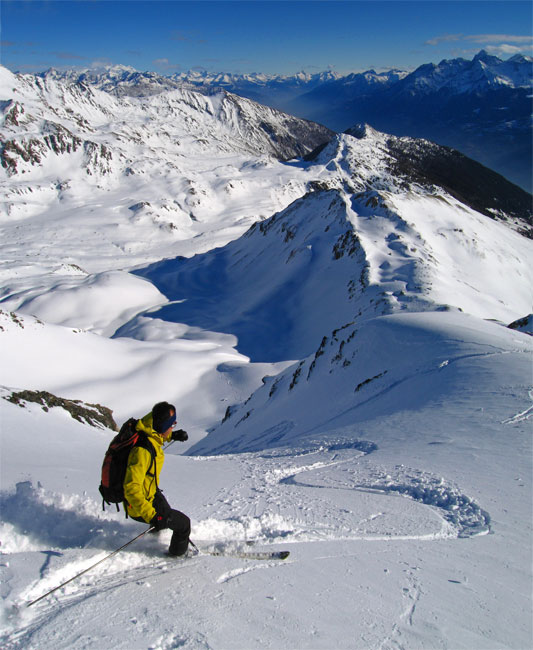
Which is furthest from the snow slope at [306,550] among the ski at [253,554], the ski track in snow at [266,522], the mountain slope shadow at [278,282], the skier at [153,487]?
the mountain slope shadow at [278,282]

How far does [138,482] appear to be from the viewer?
4680 millimetres

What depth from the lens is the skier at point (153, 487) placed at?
15.3ft

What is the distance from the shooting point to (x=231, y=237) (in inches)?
5472

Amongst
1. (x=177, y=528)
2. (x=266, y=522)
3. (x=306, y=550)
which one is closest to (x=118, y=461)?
(x=177, y=528)

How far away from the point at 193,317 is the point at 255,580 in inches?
2226

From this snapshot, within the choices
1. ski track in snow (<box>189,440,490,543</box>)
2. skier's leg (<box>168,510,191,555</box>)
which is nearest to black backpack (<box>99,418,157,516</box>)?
skier's leg (<box>168,510,191,555</box>)

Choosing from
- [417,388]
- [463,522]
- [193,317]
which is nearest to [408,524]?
[463,522]

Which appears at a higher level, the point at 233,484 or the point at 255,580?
the point at 255,580

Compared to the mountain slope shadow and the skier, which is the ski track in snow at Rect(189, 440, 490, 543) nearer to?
the skier

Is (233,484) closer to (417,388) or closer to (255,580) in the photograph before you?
(255,580)

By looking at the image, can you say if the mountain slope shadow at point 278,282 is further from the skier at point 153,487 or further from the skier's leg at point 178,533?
the skier's leg at point 178,533

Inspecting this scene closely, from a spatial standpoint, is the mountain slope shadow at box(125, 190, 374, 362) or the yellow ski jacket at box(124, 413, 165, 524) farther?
the mountain slope shadow at box(125, 190, 374, 362)

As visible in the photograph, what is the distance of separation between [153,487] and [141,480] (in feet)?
0.85

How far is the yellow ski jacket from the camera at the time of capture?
465 cm
